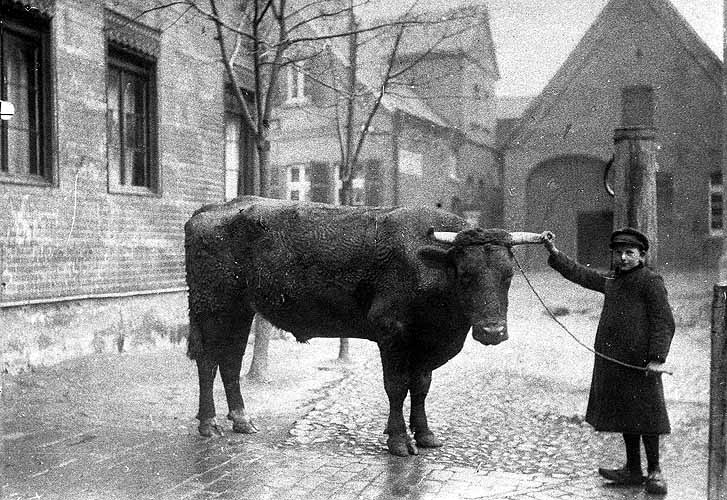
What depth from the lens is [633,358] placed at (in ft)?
16.1

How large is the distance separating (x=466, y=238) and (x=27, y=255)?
5201 millimetres

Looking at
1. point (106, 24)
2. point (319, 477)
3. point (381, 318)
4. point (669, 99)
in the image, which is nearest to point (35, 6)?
Answer: point (106, 24)

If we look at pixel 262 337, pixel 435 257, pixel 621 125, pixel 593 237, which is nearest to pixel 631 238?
pixel 435 257

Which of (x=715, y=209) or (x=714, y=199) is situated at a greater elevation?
(x=714, y=199)

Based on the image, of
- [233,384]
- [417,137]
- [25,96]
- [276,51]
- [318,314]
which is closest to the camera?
[318,314]

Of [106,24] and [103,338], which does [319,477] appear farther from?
[106,24]

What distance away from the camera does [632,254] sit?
4.95 meters

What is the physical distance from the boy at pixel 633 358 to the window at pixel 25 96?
6257 mm

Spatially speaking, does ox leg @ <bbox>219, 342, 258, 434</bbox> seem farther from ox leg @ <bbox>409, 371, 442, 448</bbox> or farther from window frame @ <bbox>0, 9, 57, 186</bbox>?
window frame @ <bbox>0, 9, 57, 186</bbox>

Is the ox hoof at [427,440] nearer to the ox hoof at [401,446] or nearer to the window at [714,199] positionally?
the ox hoof at [401,446]

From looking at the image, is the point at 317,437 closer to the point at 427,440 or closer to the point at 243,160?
the point at 427,440

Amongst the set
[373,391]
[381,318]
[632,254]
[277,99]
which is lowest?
[373,391]

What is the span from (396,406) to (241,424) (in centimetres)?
145

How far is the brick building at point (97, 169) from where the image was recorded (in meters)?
8.24
